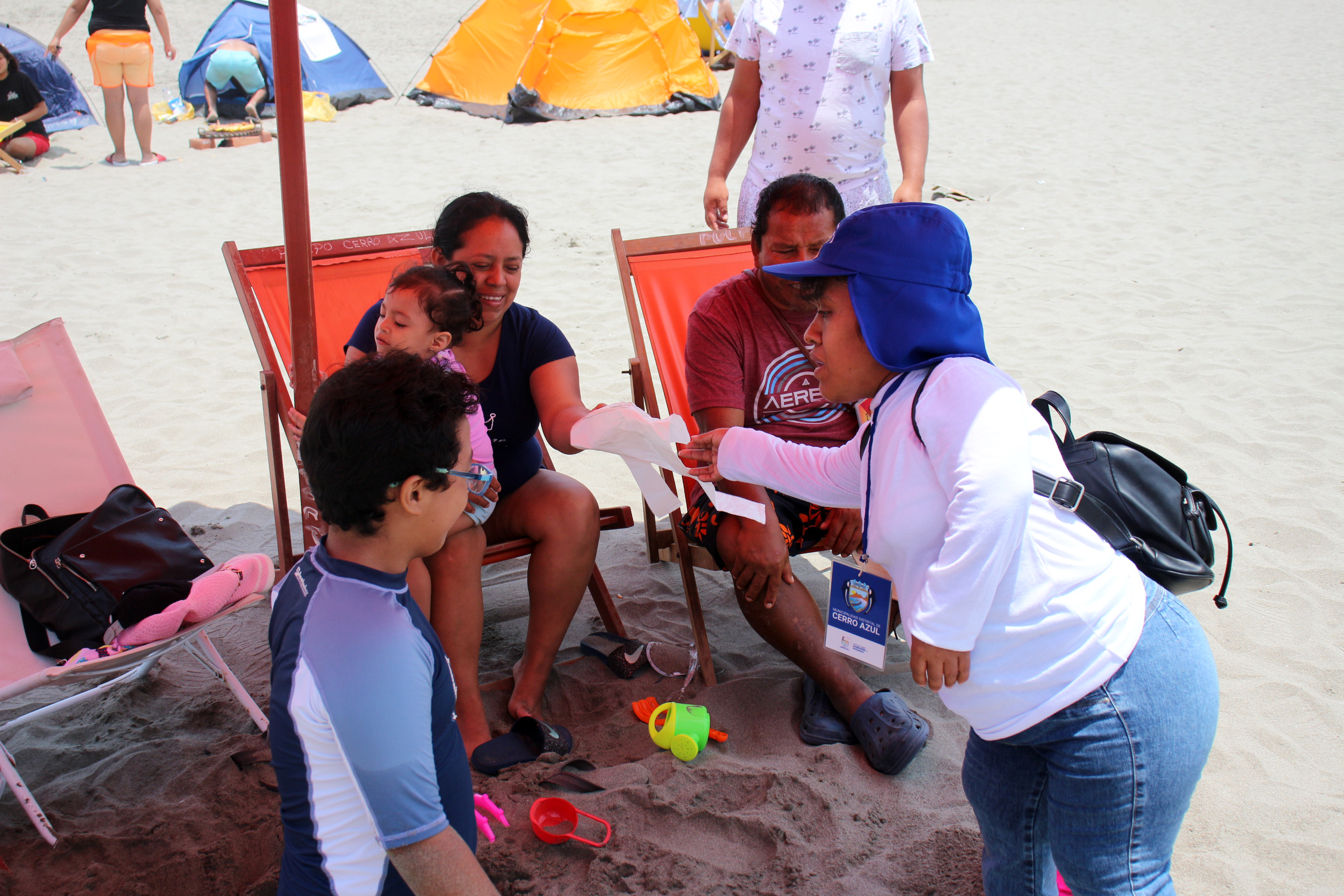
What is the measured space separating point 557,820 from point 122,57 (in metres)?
9.00

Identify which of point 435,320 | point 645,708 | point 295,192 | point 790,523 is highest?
point 295,192

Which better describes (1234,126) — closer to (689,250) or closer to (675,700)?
(689,250)

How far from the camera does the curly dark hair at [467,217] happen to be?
257 centimetres

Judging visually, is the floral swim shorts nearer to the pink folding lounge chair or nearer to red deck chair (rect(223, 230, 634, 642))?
red deck chair (rect(223, 230, 634, 642))

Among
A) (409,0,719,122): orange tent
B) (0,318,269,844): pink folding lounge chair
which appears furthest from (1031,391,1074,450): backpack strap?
(409,0,719,122): orange tent

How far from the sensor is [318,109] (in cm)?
1049

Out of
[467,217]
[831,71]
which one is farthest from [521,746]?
[831,71]

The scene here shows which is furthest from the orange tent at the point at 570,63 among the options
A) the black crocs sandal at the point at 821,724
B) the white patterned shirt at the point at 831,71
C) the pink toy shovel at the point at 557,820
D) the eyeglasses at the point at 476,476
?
the pink toy shovel at the point at 557,820

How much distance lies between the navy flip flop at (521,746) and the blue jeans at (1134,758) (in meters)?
1.30

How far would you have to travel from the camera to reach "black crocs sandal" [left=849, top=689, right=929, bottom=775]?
7.66 feet

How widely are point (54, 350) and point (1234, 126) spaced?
10.7 meters

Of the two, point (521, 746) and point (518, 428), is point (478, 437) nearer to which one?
point (518, 428)

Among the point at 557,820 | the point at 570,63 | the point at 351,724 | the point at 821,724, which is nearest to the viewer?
the point at 351,724

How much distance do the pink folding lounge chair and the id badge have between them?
5.37ft
